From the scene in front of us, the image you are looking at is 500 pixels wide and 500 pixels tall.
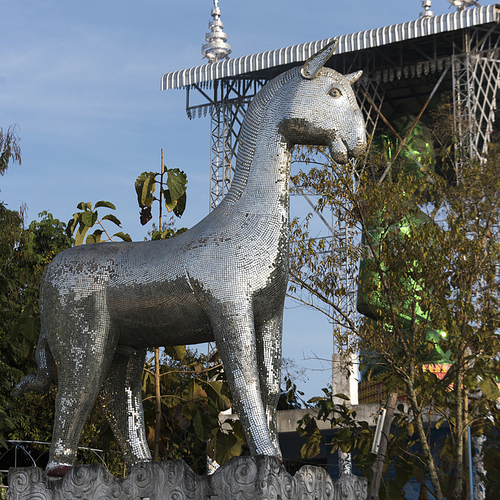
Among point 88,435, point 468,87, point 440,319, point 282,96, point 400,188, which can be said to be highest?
point 468,87

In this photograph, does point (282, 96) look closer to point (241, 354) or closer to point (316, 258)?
point (241, 354)

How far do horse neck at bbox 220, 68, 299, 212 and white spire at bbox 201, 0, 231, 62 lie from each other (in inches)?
649

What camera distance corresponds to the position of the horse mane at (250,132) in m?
4.19

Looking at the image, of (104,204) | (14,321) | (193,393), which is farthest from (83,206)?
(14,321)

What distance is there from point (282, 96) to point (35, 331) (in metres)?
3.67

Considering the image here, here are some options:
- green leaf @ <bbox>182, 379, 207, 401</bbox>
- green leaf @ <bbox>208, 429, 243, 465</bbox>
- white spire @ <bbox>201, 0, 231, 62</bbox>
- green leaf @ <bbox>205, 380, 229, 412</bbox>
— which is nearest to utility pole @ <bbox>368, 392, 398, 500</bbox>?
green leaf @ <bbox>208, 429, 243, 465</bbox>

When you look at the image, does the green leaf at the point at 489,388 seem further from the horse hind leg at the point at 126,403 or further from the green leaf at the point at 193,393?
the horse hind leg at the point at 126,403

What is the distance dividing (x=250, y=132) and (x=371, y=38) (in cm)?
1418

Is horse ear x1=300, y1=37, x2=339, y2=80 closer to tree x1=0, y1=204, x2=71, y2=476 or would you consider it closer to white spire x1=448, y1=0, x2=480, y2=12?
tree x1=0, y1=204, x2=71, y2=476

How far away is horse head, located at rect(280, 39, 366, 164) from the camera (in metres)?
4.10

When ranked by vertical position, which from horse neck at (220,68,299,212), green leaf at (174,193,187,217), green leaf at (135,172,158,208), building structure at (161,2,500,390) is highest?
building structure at (161,2,500,390)

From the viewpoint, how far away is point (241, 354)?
3740mm

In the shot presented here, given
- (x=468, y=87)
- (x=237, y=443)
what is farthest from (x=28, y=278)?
(x=468, y=87)

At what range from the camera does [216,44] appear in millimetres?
20203
